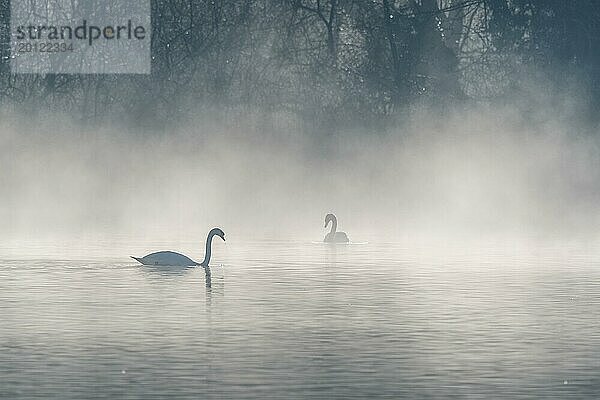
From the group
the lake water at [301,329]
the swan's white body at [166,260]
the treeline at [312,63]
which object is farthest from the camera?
the treeline at [312,63]

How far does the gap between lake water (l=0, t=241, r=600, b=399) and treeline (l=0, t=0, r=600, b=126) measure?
23.2 m

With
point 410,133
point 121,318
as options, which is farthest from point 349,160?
point 121,318

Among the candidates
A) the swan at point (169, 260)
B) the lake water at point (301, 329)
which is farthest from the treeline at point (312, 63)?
the swan at point (169, 260)

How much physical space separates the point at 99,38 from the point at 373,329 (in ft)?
108

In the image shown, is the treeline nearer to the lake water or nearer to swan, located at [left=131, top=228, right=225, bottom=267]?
the lake water

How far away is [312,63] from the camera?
49.6 metres

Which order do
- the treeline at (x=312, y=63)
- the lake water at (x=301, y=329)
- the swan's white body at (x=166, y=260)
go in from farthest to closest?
1. the treeline at (x=312, y=63)
2. the swan's white body at (x=166, y=260)
3. the lake water at (x=301, y=329)

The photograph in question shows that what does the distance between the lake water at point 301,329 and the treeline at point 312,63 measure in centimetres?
2317

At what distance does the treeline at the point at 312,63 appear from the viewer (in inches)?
1925

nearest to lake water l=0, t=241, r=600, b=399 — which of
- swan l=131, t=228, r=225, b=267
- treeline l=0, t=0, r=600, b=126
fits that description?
swan l=131, t=228, r=225, b=267

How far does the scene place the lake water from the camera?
13.4 meters

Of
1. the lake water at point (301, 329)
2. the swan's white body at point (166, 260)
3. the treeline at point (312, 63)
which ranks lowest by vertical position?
the lake water at point (301, 329)

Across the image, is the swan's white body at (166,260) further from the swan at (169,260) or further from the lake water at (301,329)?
the lake water at (301,329)

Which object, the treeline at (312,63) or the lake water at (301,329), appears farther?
the treeline at (312,63)
